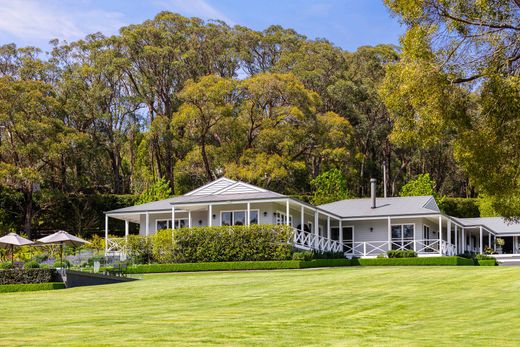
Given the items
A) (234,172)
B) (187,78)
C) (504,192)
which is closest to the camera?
(504,192)

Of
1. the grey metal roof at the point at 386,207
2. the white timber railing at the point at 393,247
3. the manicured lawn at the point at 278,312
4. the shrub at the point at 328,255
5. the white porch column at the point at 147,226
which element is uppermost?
the grey metal roof at the point at 386,207

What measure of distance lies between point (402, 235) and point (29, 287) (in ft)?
77.1

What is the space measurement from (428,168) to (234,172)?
24.1 m

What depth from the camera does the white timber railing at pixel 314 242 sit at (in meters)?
38.1

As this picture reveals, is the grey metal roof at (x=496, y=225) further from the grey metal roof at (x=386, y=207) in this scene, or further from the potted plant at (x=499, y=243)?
the grey metal roof at (x=386, y=207)

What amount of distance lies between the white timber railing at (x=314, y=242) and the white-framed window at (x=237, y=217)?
2275mm

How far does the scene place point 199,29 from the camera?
205 feet

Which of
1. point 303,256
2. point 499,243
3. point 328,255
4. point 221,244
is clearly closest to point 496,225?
point 499,243

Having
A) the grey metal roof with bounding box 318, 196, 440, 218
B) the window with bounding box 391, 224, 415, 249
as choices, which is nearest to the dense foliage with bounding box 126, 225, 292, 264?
the grey metal roof with bounding box 318, 196, 440, 218

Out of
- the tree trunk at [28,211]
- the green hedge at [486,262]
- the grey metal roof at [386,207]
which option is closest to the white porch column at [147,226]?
the grey metal roof at [386,207]

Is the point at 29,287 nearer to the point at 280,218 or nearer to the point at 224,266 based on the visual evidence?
the point at 224,266

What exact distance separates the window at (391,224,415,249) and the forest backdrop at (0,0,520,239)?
5.36 m

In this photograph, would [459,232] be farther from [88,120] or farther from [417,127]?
[417,127]

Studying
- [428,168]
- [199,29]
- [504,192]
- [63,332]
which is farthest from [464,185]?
[63,332]
